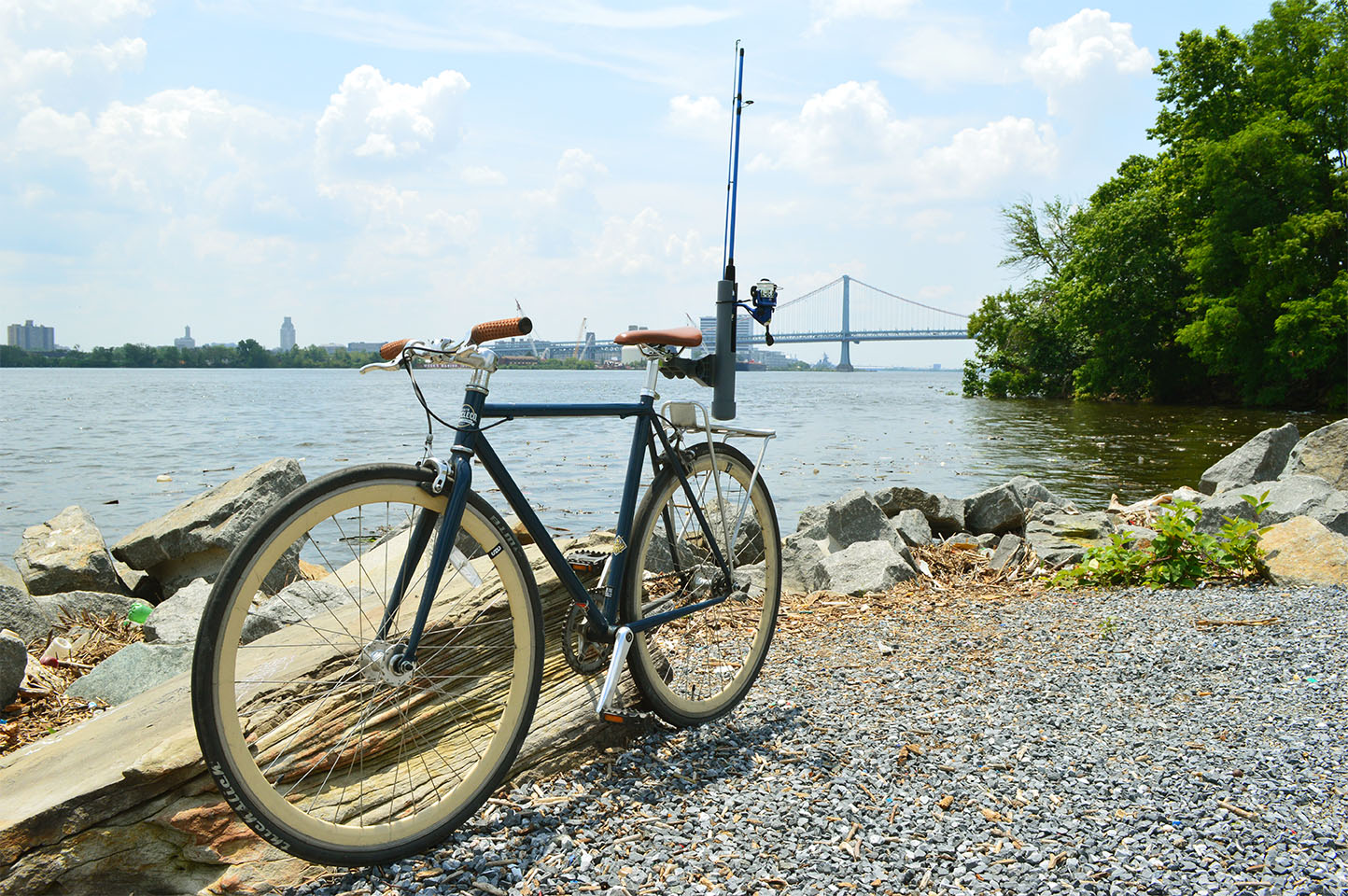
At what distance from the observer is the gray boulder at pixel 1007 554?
696 cm

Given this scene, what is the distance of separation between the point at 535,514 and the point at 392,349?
2.30 feet

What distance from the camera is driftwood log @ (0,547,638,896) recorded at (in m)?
2.29

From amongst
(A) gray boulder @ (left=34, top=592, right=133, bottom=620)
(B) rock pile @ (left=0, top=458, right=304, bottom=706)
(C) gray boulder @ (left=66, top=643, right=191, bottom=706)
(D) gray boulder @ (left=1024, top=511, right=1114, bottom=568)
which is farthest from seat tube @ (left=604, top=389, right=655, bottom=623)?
(D) gray boulder @ (left=1024, top=511, right=1114, bottom=568)

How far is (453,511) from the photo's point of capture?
8.11ft

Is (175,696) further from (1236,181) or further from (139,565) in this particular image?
(1236,181)

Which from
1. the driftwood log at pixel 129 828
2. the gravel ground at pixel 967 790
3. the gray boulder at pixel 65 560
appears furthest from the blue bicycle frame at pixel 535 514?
the gray boulder at pixel 65 560

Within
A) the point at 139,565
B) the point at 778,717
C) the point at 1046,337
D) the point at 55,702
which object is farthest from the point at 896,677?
the point at 1046,337

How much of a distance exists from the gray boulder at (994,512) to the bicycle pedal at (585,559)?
7.45 m

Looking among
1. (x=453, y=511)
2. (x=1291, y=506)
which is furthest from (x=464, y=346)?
(x=1291, y=506)

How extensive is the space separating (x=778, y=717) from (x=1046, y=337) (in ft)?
156

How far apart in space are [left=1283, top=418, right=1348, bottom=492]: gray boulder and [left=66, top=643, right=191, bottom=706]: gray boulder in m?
11.4

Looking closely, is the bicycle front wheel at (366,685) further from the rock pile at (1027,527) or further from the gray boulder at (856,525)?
the gray boulder at (856,525)

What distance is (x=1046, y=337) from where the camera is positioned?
4666cm

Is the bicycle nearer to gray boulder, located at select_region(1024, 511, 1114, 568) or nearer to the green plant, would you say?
the green plant
